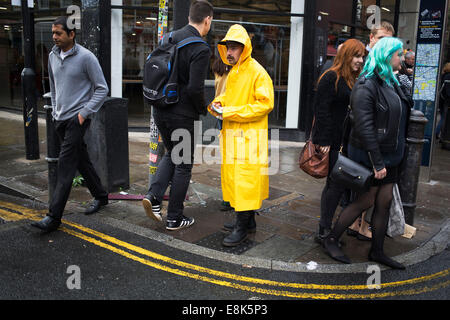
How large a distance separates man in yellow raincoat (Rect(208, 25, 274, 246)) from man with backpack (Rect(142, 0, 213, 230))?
0.23 meters

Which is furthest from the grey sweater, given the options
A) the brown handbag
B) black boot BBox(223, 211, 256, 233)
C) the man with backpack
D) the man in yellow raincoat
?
the brown handbag

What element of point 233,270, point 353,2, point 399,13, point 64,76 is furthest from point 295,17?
point 233,270

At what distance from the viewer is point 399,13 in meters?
13.5

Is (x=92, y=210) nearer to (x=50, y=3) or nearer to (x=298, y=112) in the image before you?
(x=298, y=112)

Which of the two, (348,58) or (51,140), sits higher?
(348,58)

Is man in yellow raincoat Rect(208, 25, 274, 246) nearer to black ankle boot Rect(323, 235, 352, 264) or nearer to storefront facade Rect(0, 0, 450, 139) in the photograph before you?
black ankle boot Rect(323, 235, 352, 264)

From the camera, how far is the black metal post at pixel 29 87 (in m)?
6.78

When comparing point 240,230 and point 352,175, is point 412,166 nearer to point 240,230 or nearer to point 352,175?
point 352,175

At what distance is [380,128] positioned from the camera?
11.6 ft

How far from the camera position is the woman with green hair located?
3.51m

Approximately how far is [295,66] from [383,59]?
6316mm

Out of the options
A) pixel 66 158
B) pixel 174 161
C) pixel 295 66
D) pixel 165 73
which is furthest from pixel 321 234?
pixel 295 66

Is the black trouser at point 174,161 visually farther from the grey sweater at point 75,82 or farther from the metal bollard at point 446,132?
the metal bollard at point 446,132

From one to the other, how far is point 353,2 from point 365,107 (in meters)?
8.08
